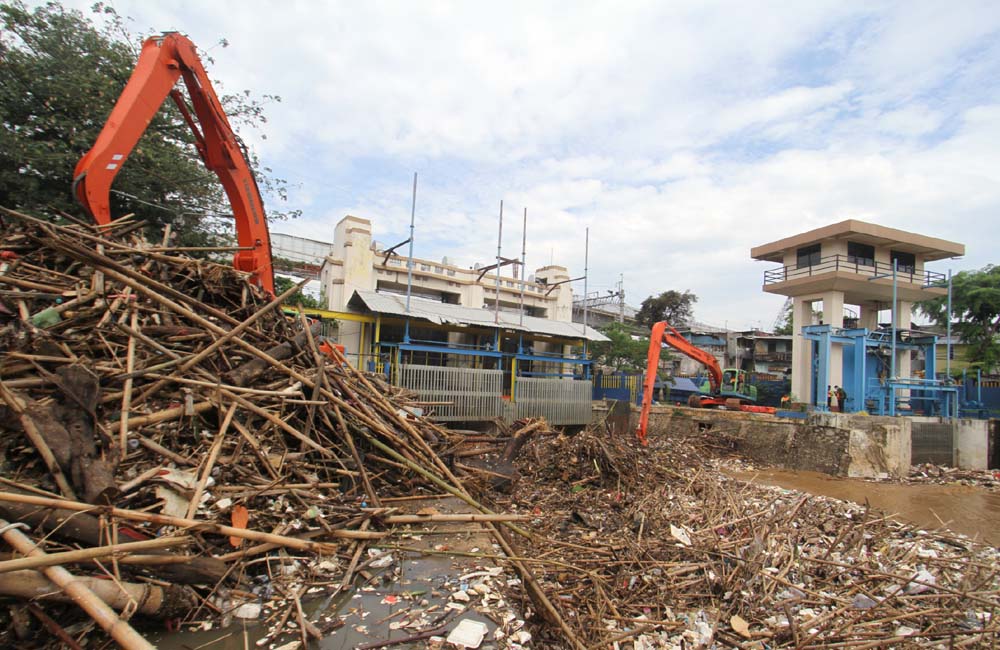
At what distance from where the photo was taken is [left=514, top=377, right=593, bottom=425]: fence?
1375cm

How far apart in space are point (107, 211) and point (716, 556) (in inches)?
295

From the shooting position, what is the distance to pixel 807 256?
19.2 m

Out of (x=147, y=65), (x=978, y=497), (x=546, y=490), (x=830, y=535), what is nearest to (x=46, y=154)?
(x=147, y=65)

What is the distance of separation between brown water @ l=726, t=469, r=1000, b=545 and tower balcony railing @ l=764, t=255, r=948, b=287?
884cm

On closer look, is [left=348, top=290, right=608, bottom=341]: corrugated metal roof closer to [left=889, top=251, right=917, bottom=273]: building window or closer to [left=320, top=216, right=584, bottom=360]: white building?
[left=320, top=216, right=584, bottom=360]: white building

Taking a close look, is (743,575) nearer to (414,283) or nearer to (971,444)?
(971,444)

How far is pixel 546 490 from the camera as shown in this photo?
21.8 ft

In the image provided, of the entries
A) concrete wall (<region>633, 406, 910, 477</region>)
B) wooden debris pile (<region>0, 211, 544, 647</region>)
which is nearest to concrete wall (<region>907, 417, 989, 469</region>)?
concrete wall (<region>633, 406, 910, 477</region>)

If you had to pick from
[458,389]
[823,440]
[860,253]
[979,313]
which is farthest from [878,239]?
[458,389]

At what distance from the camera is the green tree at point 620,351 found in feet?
77.0

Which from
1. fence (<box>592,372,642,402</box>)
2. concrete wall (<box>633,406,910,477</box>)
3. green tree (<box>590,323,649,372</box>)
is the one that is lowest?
concrete wall (<box>633,406,910,477</box>)

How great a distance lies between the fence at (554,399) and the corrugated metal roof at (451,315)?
222 centimetres

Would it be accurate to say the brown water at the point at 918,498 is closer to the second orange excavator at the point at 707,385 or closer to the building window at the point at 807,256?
the second orange excavator at the point at 707,385

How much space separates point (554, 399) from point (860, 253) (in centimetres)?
1387
